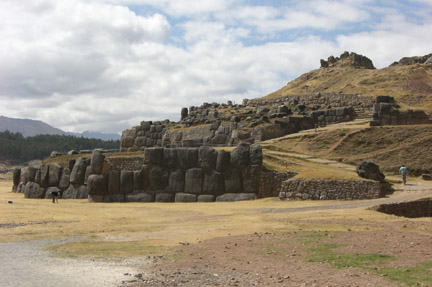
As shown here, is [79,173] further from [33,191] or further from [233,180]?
[233,180]

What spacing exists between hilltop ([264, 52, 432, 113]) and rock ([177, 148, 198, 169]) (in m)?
31.5

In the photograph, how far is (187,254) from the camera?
13.1 metres

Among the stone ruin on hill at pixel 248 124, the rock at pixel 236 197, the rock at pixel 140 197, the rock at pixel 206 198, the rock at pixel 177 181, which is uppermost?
the stone ruin on hill at pixel 248 124

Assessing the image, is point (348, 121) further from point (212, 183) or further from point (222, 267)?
point (222, 267)

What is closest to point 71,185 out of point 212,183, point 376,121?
point 212,183

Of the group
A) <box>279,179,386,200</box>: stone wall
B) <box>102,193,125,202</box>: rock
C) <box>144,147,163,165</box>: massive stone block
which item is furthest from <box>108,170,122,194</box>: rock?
<box>279,179,386,200</box>: stone wall

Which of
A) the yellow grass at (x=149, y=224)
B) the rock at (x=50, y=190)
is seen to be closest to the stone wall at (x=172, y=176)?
the rock at (x=50, y=190)

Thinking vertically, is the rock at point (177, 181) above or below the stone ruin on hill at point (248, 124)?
below

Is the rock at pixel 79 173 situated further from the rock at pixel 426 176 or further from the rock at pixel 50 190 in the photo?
the rock at pixel 426 176

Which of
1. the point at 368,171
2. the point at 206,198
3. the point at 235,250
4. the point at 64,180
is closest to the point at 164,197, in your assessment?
the point at 206,198

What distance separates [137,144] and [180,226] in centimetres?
3827

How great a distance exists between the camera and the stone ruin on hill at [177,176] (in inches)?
1190

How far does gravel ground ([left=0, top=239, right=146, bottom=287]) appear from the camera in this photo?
1019 centimetres

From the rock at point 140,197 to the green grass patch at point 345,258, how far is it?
800 inches
